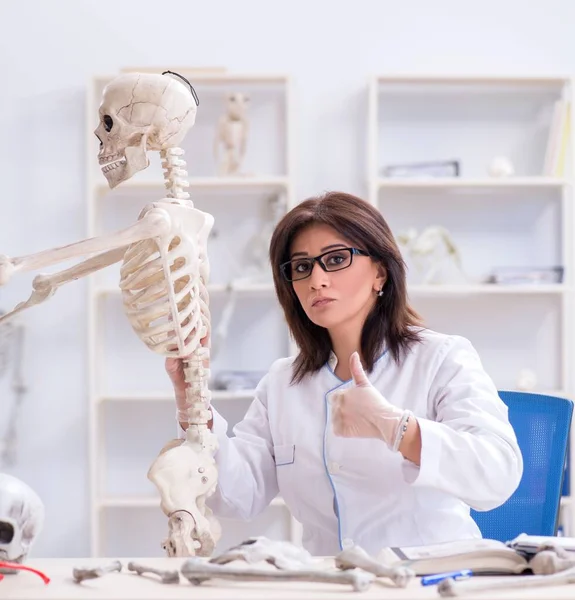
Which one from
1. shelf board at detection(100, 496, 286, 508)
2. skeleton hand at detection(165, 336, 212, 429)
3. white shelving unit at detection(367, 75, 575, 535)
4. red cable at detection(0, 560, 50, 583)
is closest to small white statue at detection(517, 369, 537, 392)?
white shelving unit at detection(367, 75, 575, 535)

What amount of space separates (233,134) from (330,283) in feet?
5.72

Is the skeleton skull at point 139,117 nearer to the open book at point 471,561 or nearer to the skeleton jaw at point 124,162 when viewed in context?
the skeleton jaw at point 124,162

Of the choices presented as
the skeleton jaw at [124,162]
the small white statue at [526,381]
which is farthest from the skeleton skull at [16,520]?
the small white statue at [526,381]

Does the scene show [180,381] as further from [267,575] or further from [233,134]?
[233,134]

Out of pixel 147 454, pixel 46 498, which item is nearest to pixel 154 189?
pixel 147 454

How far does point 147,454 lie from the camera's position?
3.59m

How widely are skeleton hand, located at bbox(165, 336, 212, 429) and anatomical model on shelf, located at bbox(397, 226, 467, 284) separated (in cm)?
191

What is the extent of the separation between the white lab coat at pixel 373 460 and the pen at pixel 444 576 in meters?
0.30

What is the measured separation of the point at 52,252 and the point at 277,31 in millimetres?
2488

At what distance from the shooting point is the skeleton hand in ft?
5.22

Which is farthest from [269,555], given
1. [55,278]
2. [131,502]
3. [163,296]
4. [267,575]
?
[131,502]

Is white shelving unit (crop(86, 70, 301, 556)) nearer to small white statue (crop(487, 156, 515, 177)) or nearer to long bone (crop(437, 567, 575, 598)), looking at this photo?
small white statue (crop(487, 156, 515, 177))

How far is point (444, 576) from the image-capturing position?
1216 mm

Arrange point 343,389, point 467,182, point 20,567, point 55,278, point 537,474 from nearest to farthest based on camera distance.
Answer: point 20,567, point 55,278, point 343,389, point 537,474, point 467,182
